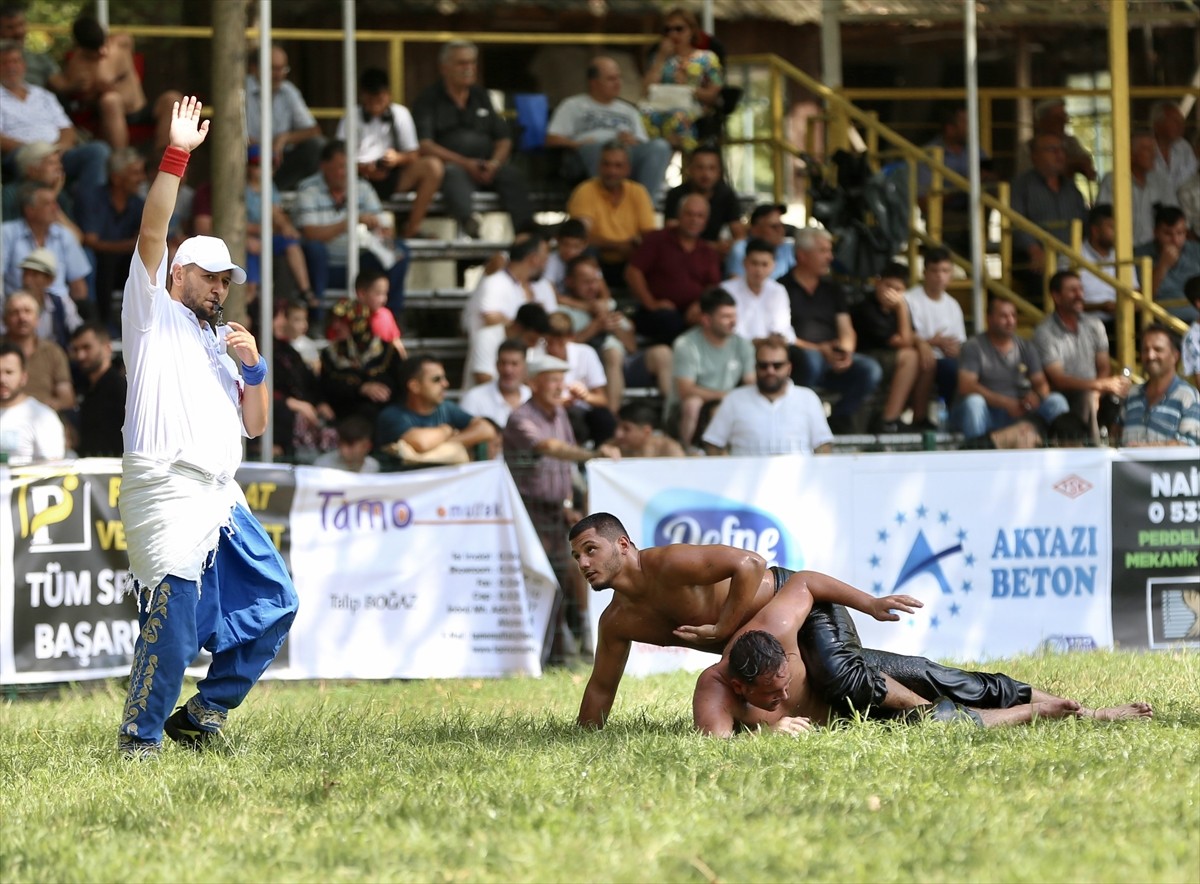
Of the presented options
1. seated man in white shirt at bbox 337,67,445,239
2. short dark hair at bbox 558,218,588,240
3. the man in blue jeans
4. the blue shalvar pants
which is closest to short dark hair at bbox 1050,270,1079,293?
the man in blue jeans

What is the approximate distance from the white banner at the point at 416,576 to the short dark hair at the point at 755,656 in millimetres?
4169

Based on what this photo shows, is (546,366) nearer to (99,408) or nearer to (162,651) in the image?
(99,408)

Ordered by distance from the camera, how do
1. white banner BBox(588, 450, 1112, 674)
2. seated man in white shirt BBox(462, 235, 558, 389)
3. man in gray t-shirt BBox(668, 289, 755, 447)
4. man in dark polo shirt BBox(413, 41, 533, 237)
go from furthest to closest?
man in dark polo shirt BBox(413, 41, 533, 237) → seated man in white shirt BBox(462, 235, 558, 389) → man in gray t-shirt BBox(668, 289, 755, 447) → white banner BBox(588, 450, 1112, 674)

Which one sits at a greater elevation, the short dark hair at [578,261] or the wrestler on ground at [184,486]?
the short dark hair at [578,261]

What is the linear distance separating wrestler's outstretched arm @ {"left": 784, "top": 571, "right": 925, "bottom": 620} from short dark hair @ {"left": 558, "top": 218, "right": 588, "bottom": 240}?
25.1ft

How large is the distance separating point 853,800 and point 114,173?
10945mm

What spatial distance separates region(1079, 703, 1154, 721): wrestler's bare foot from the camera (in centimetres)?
765

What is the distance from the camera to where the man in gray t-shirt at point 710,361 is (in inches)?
540

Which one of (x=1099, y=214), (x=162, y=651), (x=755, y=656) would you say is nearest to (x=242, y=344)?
(x=162, y=651)

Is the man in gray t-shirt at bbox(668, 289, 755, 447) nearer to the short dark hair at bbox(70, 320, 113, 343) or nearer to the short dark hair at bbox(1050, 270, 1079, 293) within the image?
the short dark hair at bbox(1050, 270, 1079, 293)

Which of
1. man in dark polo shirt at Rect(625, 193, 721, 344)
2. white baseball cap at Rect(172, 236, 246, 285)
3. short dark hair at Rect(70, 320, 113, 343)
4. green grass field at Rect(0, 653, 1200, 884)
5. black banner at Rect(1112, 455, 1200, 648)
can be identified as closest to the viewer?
green grass field at Rect(0, 653, 1200, 884)

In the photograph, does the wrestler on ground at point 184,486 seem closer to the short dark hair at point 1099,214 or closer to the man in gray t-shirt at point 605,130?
the man in gray t-shirt at point 605,130

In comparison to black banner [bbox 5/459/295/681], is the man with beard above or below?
above

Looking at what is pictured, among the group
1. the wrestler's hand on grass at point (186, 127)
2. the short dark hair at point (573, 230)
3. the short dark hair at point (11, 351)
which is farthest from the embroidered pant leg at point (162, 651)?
the short dark hair at point (573, 230)
